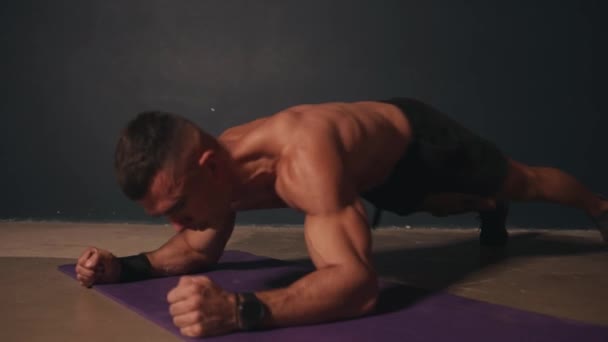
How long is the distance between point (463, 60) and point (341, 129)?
2.36 meters

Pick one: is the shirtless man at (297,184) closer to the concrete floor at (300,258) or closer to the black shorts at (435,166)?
the black shorts at (435,166)

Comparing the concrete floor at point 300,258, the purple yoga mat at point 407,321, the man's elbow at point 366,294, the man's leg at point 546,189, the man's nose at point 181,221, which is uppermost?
the man's nose at point 181,221

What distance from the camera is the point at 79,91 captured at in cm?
404

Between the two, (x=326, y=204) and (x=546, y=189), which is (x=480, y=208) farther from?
(x=326, y=204)

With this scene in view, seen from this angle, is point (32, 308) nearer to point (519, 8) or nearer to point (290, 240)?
point (290, 240)

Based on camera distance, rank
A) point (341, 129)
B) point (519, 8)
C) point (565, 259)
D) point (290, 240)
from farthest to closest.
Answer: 1. point (519, 8)
2. point (290, 240)
3. point (565, 259)
4. point (341, 129)

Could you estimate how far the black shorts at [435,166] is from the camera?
7.29 feet

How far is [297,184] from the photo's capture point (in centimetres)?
168

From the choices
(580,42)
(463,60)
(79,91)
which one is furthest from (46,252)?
(580,42)

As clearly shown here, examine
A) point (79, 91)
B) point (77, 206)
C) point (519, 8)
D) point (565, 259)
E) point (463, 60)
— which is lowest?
point (77, 206)

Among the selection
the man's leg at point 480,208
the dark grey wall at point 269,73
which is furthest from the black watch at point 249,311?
the dark grey wall at point 269,73

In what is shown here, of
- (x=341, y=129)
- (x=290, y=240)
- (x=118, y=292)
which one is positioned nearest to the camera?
(x=341, y=129)

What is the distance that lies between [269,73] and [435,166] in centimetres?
198

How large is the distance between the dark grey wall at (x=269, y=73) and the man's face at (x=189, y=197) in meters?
2.32
